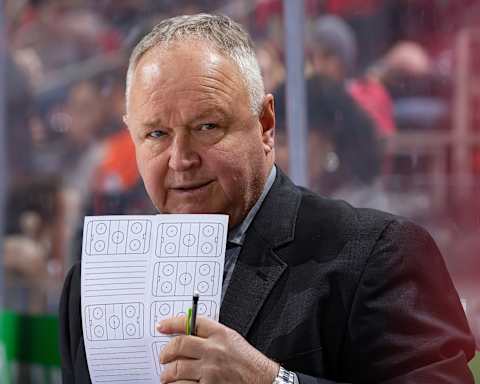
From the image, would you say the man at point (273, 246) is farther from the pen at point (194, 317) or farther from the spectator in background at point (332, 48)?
the spectator in background at point (332, 48)

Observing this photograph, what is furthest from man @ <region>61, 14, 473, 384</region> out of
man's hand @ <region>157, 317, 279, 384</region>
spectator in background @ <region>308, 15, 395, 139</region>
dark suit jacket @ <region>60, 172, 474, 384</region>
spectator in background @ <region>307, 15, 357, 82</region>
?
spectator in background @ <region>307, 15, 357, 82</region>

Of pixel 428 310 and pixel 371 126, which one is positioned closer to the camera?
pixel 428 310

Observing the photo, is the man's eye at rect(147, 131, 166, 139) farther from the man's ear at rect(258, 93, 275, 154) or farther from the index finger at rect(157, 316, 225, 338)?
the index finger at rect(157, 316, 225, 338)

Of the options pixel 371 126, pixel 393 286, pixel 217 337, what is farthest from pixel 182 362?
pixel 371 126

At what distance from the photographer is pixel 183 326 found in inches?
51.4

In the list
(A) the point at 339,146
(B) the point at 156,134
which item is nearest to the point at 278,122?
(A) the point at 339,146

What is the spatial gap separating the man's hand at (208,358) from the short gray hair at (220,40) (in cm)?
46

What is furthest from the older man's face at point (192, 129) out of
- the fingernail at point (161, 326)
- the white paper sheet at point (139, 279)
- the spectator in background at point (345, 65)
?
the spectator in background at point (345, 65)

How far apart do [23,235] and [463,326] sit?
2.76 metres

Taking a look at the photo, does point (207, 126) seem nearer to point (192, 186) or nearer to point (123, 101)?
point (192, 186)

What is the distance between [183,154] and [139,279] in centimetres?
24

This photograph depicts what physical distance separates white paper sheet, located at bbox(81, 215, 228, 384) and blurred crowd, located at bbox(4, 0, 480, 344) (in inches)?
46.7

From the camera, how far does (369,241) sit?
1.52 m

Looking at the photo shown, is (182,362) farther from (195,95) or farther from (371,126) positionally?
(371,126)
